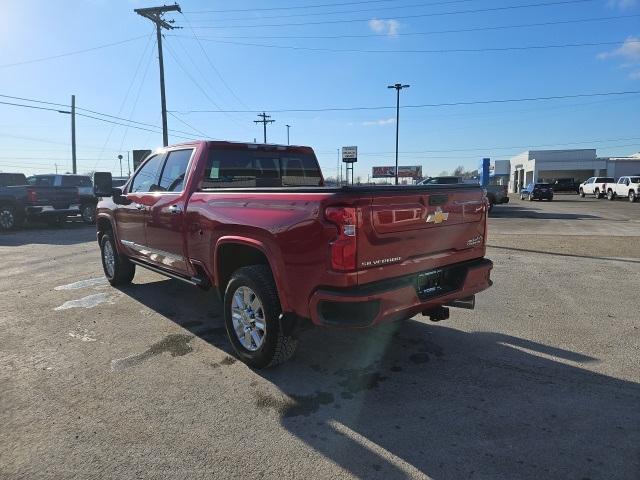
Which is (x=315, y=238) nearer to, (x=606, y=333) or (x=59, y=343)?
(x=59, y=343)

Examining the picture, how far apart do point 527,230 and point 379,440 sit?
13883 mm

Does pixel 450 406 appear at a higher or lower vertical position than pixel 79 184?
lower

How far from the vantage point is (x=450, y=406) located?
343 centimetres

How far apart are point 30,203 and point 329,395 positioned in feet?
52.1

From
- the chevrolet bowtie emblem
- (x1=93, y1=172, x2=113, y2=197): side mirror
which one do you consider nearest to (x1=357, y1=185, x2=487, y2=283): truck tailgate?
the chevrolet bowtie emblem

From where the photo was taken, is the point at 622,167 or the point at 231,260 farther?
the point at 622,167

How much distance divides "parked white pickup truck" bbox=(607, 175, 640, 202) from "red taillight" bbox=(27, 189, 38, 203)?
36.7 metres

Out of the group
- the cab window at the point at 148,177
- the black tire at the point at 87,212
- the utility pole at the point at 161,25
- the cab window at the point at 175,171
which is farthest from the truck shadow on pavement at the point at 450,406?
the utility pole at the point at 161,25

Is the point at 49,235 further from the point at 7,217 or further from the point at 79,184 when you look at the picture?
the point at 79,184

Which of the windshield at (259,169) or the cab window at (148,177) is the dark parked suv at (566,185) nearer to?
the windshield at (259,169)

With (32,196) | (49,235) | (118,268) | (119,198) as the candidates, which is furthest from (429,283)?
(32,196)

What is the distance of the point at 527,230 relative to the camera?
15.2 meters

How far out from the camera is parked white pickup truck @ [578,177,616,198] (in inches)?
1577

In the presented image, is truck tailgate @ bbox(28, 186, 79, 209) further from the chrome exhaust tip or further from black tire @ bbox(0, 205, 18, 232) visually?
the chrome exhaust tip
